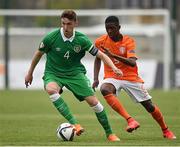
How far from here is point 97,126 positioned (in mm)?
18281

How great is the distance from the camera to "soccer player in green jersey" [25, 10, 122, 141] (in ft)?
46.6

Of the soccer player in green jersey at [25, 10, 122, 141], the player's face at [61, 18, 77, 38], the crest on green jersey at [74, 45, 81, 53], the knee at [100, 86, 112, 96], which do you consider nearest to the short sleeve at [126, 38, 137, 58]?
the knee at [100, 86, 112, 96]

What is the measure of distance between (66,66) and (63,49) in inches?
12.3

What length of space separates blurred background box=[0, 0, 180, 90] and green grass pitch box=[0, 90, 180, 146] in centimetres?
274

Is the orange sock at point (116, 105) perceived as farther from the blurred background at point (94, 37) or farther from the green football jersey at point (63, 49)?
the blurred background at point (94, 37)

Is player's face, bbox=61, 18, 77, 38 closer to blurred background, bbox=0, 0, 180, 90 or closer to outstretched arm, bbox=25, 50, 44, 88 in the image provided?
outstretched arm, bbox=25, 50, 44, 88

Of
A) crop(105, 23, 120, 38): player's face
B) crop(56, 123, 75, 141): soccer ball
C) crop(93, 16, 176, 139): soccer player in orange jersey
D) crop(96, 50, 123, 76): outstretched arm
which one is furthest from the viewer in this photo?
crop(93, 16, 176, 139): soccer player in orange jersey

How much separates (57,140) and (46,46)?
5.21 ft

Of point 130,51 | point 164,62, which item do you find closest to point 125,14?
point 164,62

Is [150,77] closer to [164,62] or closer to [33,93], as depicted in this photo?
[164,62]

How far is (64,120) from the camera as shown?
2031cm

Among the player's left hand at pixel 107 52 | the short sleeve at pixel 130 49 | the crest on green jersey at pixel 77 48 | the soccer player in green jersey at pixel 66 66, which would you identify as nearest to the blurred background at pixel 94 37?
the short sleeve at pixel 130 49

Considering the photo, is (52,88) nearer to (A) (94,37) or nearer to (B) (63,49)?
(B) (63,49)

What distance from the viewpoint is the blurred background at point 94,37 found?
35344mm
